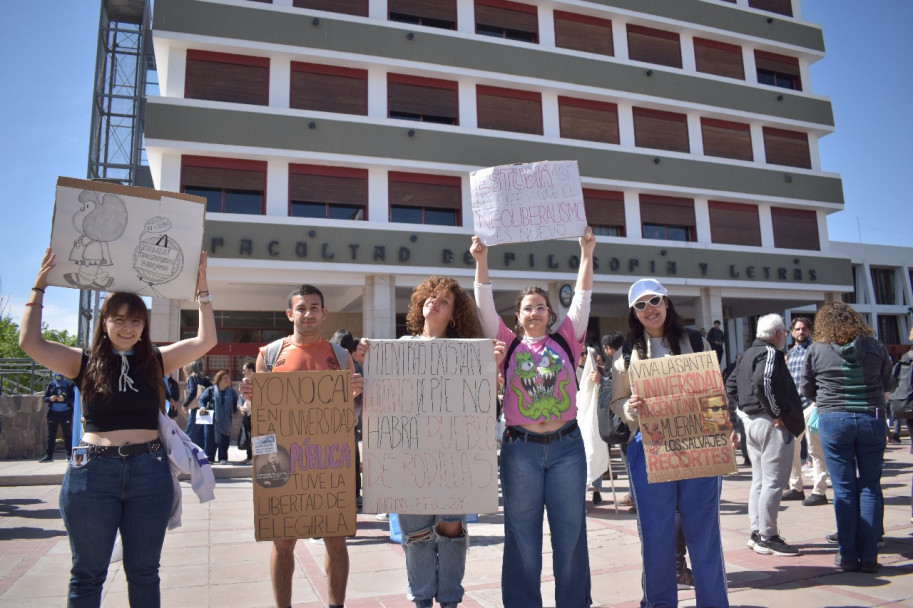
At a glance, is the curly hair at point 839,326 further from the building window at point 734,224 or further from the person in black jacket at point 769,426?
the building window at point 734,224

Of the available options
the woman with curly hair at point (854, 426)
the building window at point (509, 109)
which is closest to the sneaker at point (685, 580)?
the woman with curly hair at point (854, 426)

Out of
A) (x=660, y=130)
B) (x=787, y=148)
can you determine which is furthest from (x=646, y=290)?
(x=787, y=148)

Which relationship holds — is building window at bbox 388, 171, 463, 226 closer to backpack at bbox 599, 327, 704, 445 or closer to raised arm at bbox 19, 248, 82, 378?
backpack at bbox 599, 327, 704, 445

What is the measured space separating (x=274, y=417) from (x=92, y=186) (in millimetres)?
1627

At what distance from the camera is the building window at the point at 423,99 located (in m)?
19.2

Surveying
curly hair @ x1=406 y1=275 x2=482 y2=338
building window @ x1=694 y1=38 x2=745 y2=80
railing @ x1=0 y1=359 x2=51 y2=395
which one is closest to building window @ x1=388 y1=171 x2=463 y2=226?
railing @ x1=0 y1=359 x2=51 y2=395

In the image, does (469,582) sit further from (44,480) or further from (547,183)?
(44,480)

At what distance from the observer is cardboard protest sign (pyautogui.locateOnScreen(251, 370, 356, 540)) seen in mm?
3400

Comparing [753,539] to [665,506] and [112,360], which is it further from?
[112,360]

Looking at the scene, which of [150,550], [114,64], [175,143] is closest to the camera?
[150,550]

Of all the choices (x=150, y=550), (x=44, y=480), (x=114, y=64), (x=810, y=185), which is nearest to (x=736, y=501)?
(x=150, y=550)

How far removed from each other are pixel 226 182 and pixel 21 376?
7142 mm

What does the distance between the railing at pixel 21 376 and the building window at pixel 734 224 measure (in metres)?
20.8

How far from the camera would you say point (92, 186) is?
3.44m
